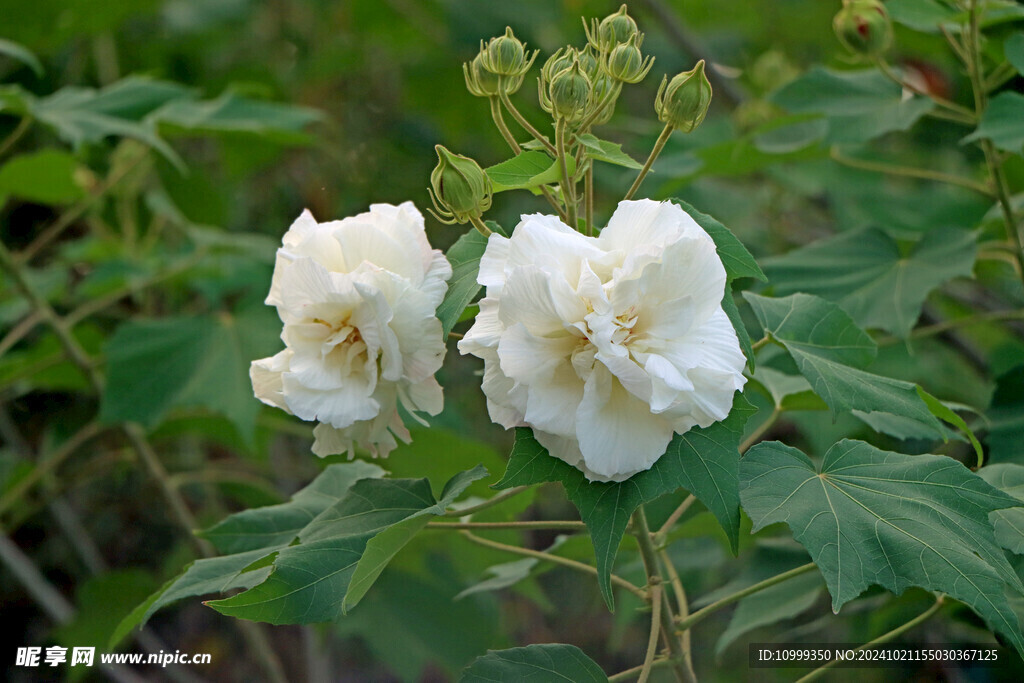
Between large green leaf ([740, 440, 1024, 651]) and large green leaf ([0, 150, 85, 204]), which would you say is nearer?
large green leaf ([740, 440, 1024, 651])

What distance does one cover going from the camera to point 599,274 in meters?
0.67

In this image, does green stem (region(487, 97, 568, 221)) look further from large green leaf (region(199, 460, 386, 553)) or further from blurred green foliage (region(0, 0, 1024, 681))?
large green leaf (region(199, 460, 386, 553))

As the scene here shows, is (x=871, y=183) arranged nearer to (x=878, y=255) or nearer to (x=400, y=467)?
(x=878, y=255)

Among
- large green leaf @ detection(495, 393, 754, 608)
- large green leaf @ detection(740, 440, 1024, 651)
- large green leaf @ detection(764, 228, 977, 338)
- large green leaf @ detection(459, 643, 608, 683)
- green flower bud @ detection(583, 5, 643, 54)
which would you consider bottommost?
large green leaf @ detection(459, 643, 608, 683)

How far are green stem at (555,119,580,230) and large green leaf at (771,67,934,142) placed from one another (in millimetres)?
722

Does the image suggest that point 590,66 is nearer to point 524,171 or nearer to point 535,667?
point 524,171

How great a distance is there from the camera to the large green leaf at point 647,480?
0.63 m

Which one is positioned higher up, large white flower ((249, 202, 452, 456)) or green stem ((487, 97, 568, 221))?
green stem ((487, 97, 568, 221))

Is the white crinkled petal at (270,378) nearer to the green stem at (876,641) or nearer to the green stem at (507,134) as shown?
the green stem at (507,134)

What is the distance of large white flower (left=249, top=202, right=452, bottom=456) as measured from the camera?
72 centimetres

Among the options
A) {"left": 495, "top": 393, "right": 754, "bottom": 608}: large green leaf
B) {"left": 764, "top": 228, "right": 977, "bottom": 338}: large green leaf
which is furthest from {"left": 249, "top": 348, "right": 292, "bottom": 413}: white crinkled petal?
{"left": 764, "top": 228, "right": 977, "bottom": 338}: large green leaf

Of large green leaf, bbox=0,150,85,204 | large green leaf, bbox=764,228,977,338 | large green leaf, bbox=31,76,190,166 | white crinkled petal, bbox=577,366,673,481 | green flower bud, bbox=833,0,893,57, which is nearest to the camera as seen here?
white crinkled petal, bbox=577,366,673,481

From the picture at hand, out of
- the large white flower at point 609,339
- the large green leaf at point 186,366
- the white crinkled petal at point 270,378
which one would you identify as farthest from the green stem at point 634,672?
the large green leaf at point 186,366

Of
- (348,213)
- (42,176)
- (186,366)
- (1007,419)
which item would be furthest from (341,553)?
(348,213)
